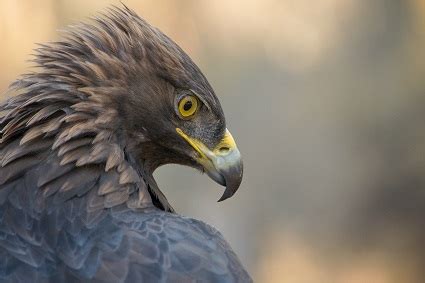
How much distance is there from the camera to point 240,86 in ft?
25.2

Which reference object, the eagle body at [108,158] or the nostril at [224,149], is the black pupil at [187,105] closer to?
the eagle body at [108,158]

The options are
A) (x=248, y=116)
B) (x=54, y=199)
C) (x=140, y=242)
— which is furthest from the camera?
(x=248, y=116)

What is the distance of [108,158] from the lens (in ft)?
9.82

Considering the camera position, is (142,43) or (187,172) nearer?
(142,43)

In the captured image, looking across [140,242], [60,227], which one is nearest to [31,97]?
[60,227]

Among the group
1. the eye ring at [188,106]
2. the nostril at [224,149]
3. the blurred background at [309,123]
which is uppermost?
the eye ring at [188,106]

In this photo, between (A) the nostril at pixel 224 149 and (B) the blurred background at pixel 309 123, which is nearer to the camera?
(A) the nostril at pixel 224 149

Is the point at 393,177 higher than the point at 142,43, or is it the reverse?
the point at 142,43

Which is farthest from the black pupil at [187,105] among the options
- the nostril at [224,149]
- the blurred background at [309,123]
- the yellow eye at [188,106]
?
the blurred background at [309,123]

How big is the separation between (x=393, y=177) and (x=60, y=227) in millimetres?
5531

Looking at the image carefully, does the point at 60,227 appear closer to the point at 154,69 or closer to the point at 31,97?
the point at 31,97

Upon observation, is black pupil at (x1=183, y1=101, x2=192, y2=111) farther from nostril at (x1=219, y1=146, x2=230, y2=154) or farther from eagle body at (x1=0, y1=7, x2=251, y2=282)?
nostril at (x1=219, y1=146, x2=230, y2=154)

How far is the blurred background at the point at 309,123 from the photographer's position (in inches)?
304

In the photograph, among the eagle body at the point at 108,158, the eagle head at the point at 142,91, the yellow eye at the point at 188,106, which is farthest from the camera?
the yellow eye at the point at 188,106
